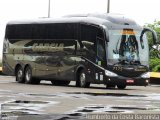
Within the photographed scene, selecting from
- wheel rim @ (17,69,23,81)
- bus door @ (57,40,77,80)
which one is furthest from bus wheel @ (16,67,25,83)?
bus door @ (57,40,77,80)

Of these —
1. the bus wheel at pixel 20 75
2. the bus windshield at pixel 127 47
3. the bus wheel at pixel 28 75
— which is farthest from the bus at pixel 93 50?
the bus wheel at pixel 20 75

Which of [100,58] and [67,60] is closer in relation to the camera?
[100,58]

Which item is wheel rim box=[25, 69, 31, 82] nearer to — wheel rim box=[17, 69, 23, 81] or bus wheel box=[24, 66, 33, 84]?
bus wheel box=[24, 66, 33, 84]

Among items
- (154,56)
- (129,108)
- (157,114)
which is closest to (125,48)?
(129,108)

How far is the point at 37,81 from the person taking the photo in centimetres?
3731

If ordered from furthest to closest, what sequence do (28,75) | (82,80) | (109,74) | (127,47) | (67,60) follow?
(28,75) → (67,60) → (82,80) → (127,47) → (109,74)

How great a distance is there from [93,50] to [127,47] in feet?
5.28

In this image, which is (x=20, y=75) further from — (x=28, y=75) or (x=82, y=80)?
(x=82, y=80)

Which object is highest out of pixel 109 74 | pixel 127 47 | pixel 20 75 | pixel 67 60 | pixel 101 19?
pixel 101 19

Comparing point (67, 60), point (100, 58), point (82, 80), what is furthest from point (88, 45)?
point (67, 60)

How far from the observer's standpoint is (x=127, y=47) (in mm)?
31953

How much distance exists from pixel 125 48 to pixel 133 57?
0.60m

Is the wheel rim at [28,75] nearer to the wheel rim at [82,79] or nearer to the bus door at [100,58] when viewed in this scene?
the wheel rim at [82,79]

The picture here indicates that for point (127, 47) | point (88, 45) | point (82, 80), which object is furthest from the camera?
point (82, 80)
